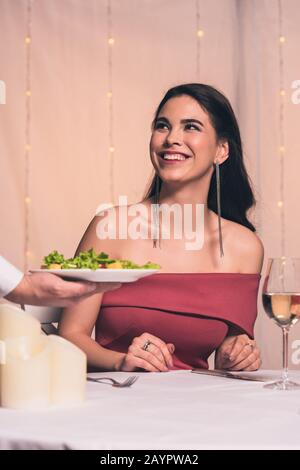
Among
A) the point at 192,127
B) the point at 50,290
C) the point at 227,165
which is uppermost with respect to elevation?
the point at 192,127


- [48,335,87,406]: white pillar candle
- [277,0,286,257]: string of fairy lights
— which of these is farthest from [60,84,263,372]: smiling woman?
[277,0,286,257]: string of fairy lights

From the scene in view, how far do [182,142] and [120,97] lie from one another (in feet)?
4.64

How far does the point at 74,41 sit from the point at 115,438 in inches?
117

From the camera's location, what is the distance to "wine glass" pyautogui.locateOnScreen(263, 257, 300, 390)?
52.2 inches

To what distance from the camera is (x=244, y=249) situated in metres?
2.38

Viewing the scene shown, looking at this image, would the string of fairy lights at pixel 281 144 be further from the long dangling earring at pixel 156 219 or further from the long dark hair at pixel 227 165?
the long dangling earring at pixel 156 219

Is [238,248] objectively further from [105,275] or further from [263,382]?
[105,275]

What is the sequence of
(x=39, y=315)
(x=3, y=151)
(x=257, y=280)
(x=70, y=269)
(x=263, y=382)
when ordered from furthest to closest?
1. (x=3, y=151)
2. (x=257, y=280)
3. (x=39, y=315)
4. (x=263, y=382)
5. (x=70, y=269)

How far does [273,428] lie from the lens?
0.95m

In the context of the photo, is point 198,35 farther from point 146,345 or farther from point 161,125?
point 146,345

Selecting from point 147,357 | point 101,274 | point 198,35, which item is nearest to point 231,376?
point 147,357

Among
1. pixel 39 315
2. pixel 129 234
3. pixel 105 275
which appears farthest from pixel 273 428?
pixel 129 234

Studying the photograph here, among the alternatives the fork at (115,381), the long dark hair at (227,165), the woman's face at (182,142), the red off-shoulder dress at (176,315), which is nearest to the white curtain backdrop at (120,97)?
the long dark hair at (227,165)
